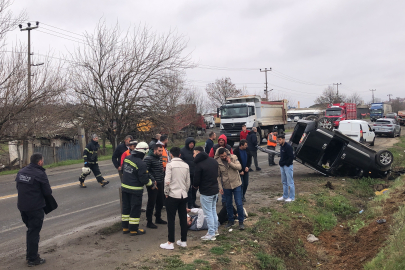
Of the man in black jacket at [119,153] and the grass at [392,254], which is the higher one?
the man in black jacket at [119,153]

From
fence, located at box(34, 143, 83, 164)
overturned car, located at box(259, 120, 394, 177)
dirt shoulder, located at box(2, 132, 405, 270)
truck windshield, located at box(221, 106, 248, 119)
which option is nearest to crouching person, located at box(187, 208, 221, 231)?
dirt shoulder, located at box(2, 132, 405, 270)

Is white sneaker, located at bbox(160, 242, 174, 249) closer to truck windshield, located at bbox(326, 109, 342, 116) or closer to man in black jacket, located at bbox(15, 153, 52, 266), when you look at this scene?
man in black jacket, located at bbox(15, 153, 52, 266)

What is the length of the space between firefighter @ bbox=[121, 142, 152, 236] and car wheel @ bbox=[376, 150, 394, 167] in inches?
339

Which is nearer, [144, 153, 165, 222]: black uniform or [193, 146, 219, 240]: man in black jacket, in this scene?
[193, 146, 219, 240]: man in black jacket

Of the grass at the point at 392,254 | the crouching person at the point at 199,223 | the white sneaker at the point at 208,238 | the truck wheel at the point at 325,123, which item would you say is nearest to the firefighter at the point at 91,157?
the crouching person at the point at 199,223

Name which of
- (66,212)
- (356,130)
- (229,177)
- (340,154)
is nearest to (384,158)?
(340,154)

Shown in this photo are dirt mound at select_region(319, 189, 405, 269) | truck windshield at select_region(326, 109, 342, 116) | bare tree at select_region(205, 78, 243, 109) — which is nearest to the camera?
dirt mound at select_region(319, 189, 405, 269)

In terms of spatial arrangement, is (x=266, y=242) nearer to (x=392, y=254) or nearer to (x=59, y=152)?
(x=392, y=254)

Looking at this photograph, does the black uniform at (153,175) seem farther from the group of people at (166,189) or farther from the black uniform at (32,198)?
the black uniform at (32,198)

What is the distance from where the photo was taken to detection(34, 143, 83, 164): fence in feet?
80.7

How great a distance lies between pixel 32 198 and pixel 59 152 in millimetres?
22798

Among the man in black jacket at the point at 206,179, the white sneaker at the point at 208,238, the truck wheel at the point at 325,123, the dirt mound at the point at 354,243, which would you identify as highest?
the truck wheel at the point at 325,123

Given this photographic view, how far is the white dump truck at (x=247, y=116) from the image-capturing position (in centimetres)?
2453

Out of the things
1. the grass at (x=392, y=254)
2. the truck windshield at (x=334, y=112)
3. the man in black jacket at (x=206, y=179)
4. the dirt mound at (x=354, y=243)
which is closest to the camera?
the grass at (x=392, y=254)
